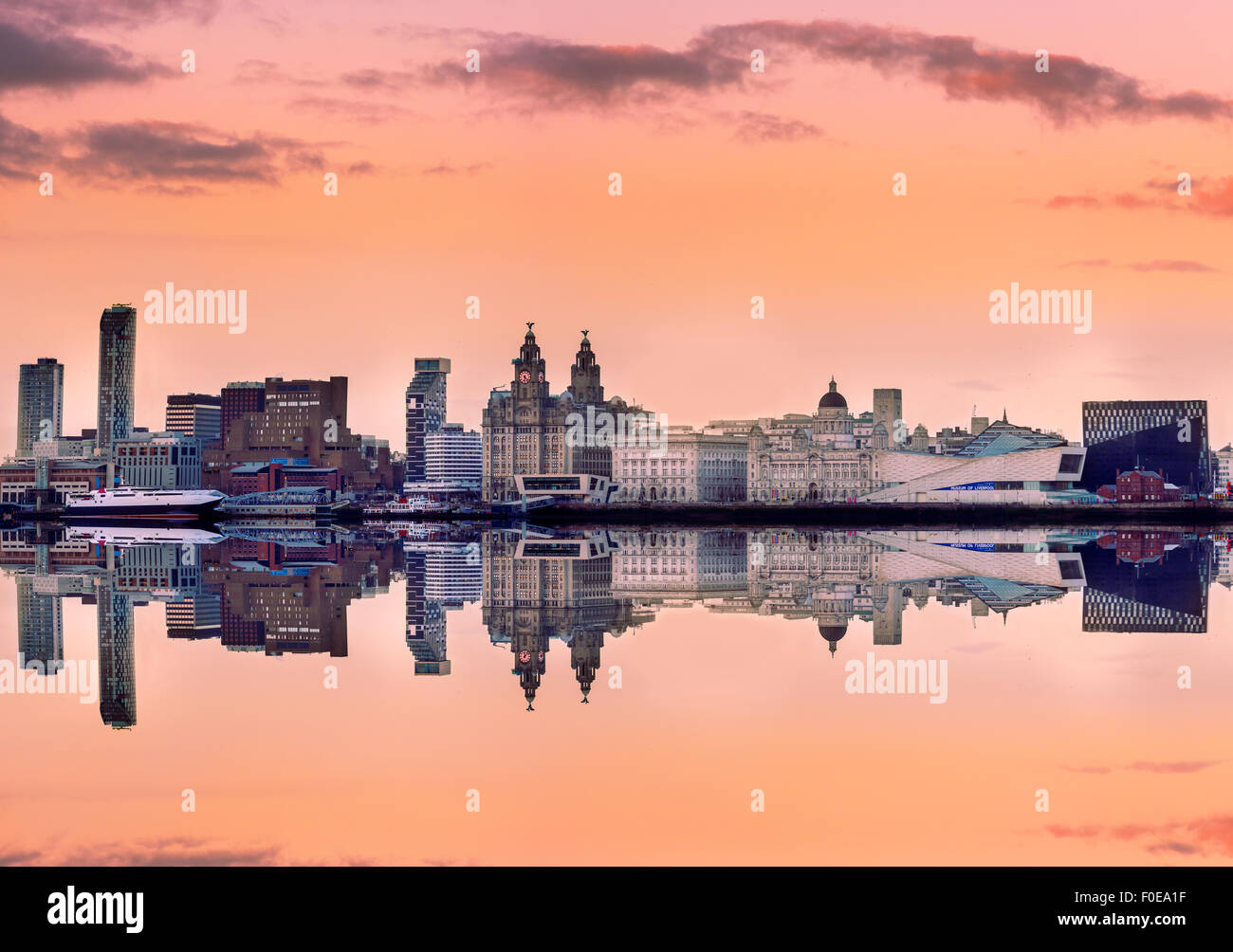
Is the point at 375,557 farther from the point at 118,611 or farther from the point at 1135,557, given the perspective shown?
the point at 1135,557

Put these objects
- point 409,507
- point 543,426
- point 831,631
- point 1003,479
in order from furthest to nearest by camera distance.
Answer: point 543,426 < point 1003,479 < point 409,507 < point 831,631

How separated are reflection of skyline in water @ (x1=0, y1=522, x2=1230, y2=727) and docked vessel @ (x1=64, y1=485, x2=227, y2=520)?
178 feet

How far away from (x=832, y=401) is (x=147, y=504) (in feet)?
265

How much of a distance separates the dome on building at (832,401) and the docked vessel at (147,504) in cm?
7245

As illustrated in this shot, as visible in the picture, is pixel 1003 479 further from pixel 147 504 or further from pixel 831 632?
pixel 831 632

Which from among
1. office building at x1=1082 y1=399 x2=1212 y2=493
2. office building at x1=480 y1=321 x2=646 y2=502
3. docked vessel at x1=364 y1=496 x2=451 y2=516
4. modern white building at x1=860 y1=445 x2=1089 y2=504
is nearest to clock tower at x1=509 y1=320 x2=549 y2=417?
office building at x1=480 y1=321 x2=646 y2=502

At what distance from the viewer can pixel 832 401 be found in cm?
16800

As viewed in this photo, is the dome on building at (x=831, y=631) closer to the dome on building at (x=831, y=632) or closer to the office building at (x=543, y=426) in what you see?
the dome on building at (x=831, y=632)

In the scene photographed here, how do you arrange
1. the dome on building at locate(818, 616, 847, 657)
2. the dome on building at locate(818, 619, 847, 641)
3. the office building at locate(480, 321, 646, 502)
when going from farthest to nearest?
1. the office building at locate(480, 321, 646, 502)
2. the dome on building at locate(818, 619, 847, 641)
3. the dome on building at locate(818, 616, 847, 657)

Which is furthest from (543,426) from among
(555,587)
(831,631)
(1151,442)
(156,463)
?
(831,631)

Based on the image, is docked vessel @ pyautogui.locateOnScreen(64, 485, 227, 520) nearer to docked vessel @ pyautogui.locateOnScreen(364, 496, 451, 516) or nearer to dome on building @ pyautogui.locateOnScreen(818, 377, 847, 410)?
docked vessel @ pyautogui.locateOnScreen(364, 496, 451, 516)

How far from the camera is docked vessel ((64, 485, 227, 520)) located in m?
122
